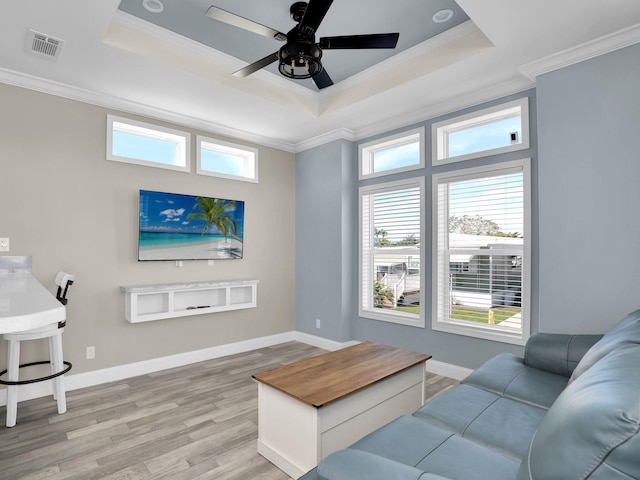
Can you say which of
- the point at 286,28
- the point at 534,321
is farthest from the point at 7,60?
the point at 534,321

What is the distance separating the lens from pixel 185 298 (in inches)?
160

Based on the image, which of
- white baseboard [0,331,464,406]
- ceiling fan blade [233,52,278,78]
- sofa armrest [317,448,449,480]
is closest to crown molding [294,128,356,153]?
ceiling fan blade [233,52,278,78]

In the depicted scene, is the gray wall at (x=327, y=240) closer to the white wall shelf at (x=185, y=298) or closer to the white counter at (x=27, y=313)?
the white wall shelf at (x=185, y=298)

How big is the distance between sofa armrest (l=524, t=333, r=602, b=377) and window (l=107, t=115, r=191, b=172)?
379 centimetres

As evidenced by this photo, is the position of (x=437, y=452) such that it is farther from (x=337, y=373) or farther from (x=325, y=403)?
(x=337, y=373)

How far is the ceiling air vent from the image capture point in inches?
101

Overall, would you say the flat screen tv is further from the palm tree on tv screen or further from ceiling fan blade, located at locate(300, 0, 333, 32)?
ceiling fan blade, located at locate(300, 0, 333, 32)

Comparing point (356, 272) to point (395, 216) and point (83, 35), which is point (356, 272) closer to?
point (395, 216)

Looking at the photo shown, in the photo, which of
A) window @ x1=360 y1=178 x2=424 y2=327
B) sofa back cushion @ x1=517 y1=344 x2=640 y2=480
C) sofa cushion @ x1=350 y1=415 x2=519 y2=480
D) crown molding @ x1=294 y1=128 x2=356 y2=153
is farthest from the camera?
crown molding @ x1=294 y1=128 x2=356 y2=153

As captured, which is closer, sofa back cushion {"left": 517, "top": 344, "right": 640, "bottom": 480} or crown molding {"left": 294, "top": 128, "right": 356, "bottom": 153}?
sofa back cushion {"left": 517, "top": 344, "right": 640, "bottom": 480}

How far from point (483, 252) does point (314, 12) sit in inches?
103

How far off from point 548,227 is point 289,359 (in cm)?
303

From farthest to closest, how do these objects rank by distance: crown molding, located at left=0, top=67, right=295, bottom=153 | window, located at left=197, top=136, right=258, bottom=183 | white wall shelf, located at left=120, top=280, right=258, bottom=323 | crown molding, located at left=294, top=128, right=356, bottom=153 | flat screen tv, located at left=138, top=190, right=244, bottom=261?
crown molding, located at left=294, top=128, right=356, bottom=153 < window, located at left=197, top=136, right=258, bottom=183 < flat screen tv, located at left=138, top=190, right=244, bottom=261 < white wall shelf, located at left=120, top=280, right=258, bottom=323 < crown molding, located at left=0, top=67, right=295, bottom=153

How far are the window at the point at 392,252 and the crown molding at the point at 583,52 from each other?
141cm
